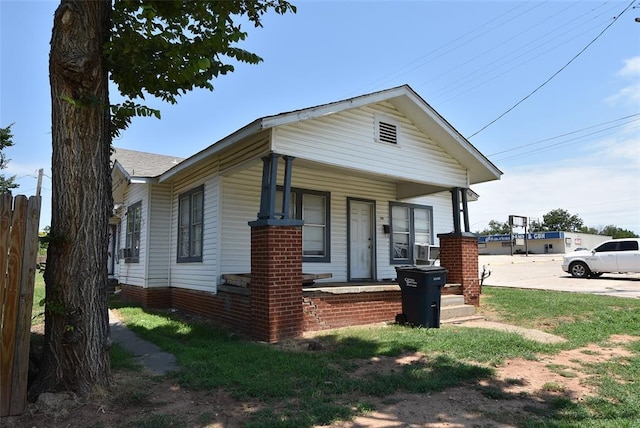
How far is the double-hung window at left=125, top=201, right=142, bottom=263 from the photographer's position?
13055mm

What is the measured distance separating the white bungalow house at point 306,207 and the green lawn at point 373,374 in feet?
3.34

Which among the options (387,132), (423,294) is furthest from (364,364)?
(387,132)

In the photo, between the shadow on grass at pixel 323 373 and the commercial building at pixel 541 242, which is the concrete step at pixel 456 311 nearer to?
the shadow on grass at pixel 323 373

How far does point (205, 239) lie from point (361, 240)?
4.38m

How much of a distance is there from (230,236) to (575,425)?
290 inches

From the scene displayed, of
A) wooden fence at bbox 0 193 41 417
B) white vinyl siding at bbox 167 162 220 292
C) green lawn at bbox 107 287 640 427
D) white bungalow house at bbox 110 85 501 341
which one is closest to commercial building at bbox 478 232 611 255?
white bungalow house at bbox 110 85 501 341

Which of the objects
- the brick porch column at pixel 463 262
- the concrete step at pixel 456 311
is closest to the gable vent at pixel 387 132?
the brick porch column at pixel 463 262

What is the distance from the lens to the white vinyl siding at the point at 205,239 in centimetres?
962

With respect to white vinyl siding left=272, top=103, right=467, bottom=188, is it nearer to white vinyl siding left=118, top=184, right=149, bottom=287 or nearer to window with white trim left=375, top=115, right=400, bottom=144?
window with white trim left=375, top=115, right=400, bottom=144

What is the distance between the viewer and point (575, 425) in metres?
3.90

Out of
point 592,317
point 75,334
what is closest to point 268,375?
point 75,334

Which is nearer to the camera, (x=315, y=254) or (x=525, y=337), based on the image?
(x=525, y=337)

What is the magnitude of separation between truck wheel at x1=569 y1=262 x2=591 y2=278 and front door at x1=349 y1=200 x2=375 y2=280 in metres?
13.5

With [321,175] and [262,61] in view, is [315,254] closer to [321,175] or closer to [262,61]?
[321,175]
